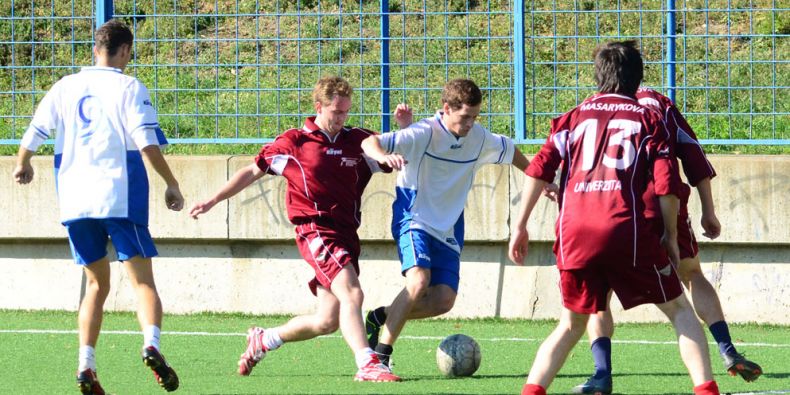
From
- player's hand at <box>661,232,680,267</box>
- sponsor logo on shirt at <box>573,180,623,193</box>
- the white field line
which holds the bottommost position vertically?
the white field line

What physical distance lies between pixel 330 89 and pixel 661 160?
2282mm

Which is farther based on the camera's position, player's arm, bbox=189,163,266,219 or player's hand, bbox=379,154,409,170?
player's arm, bbox=189,163,266,219

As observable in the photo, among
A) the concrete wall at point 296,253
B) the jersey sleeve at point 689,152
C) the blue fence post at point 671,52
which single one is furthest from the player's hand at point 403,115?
the blue fence post at point 671,52

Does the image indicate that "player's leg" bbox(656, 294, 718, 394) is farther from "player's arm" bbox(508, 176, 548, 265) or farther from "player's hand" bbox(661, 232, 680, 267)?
"player's arm" bbox(508, 176, 548, 265)

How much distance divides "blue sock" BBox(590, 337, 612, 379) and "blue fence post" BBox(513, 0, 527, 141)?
403cm

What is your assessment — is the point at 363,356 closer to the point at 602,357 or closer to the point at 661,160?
the point at 602,357

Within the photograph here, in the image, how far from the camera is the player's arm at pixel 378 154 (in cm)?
656

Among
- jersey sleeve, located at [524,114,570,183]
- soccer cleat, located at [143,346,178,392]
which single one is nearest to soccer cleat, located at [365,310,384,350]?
soccer cleat, located at [143,346,178,392]

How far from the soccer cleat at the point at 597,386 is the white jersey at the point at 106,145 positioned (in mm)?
2327

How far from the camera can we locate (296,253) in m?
10.3

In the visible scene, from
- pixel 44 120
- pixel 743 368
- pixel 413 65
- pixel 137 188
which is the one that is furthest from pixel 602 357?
pixel 413 65

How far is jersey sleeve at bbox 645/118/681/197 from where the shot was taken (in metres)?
5.40

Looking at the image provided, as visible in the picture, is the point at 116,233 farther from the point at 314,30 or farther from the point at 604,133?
the point at 314,30

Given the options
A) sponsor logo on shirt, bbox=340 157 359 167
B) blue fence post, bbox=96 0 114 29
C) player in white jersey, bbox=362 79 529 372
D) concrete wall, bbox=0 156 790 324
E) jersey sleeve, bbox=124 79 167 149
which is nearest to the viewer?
jersey sleeve, bbox=124 79 167 149
